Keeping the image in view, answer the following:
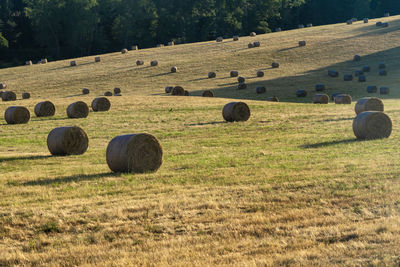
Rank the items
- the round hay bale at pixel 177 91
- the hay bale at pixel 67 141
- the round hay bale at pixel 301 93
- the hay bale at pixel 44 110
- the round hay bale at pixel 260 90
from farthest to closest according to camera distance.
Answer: the round hay bale at pixel 260 90 → the round hay bale at pixel 177 91 → the round hay bale at pixel 301 93 → the hay bale at pixel 44 110 → the hay bale at pixel 67 141

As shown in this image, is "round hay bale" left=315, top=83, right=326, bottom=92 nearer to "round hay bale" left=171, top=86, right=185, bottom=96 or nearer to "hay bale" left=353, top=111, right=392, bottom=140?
"round hay bale" left=171, top=86, right=185, bottom=96

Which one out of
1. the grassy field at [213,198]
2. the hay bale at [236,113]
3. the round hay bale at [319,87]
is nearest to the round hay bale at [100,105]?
the grassy field at [213,198]

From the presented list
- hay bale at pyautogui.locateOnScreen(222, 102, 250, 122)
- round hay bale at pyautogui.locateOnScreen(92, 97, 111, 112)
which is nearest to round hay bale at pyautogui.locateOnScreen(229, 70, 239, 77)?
round hay bale at pyautogui.locateOnScreen(92, 97, 111, 112)

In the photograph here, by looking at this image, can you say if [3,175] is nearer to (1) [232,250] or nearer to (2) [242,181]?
(2) [242,181]

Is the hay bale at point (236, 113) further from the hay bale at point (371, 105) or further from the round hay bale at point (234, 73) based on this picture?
the round hay bale at point (234, 73)

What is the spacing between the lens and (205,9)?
122 meters

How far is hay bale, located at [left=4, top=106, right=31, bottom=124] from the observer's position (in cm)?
3225

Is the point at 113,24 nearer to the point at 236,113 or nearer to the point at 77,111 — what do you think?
the point at 77,111

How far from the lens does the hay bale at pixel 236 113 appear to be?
30234 mm

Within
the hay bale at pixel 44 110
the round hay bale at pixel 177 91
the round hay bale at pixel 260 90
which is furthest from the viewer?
the round hay bale at pixel 260 90

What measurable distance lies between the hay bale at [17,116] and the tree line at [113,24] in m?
81.2

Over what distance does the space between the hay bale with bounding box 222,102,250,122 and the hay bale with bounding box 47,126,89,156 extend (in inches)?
463

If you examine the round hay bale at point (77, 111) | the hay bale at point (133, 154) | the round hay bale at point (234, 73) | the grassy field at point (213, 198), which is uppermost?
the round hay bale at point (234, 73)

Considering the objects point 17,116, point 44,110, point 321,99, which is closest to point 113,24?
point 321,99
